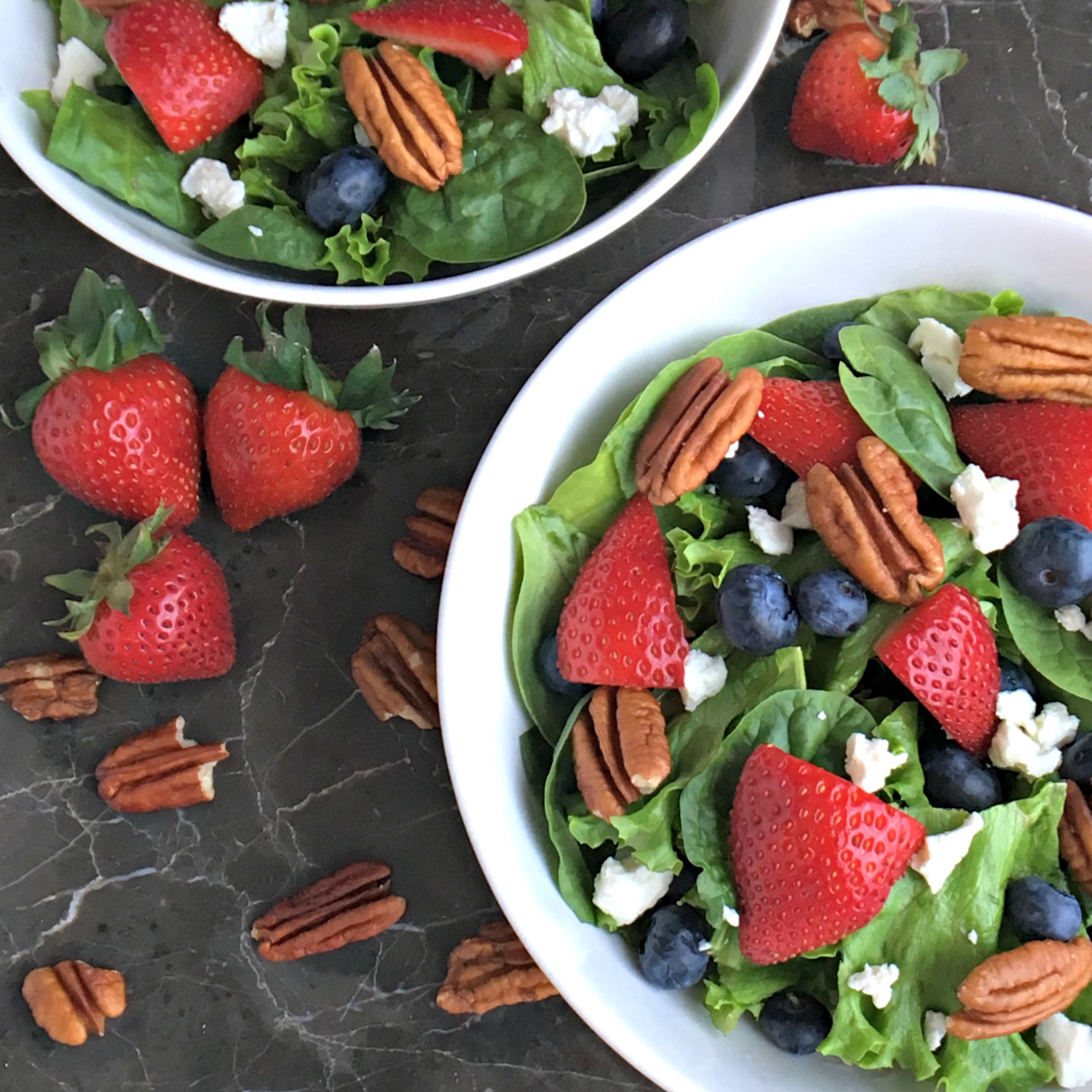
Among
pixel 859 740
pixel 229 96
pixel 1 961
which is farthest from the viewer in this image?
pixel 1 961

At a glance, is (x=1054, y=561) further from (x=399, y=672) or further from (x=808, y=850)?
(x=399, y=672)

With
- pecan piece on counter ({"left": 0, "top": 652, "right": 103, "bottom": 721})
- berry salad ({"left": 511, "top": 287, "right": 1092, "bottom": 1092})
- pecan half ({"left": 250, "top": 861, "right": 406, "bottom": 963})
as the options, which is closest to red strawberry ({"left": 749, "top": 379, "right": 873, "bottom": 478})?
berry salad ({"left": 511, "top": 287, "right": 1092, "bottom": 1092})

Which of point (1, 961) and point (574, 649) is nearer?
point (574, 649)

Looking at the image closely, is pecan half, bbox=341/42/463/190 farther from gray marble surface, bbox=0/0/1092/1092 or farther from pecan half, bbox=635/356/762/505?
pecan half, bbox=635/356/762/505

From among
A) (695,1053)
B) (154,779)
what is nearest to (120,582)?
(154,779)

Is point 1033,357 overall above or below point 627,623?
above

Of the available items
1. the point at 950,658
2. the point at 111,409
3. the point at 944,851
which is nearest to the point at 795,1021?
the point at 944,851

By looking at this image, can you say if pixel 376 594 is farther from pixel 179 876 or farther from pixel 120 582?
pixel 179 876
